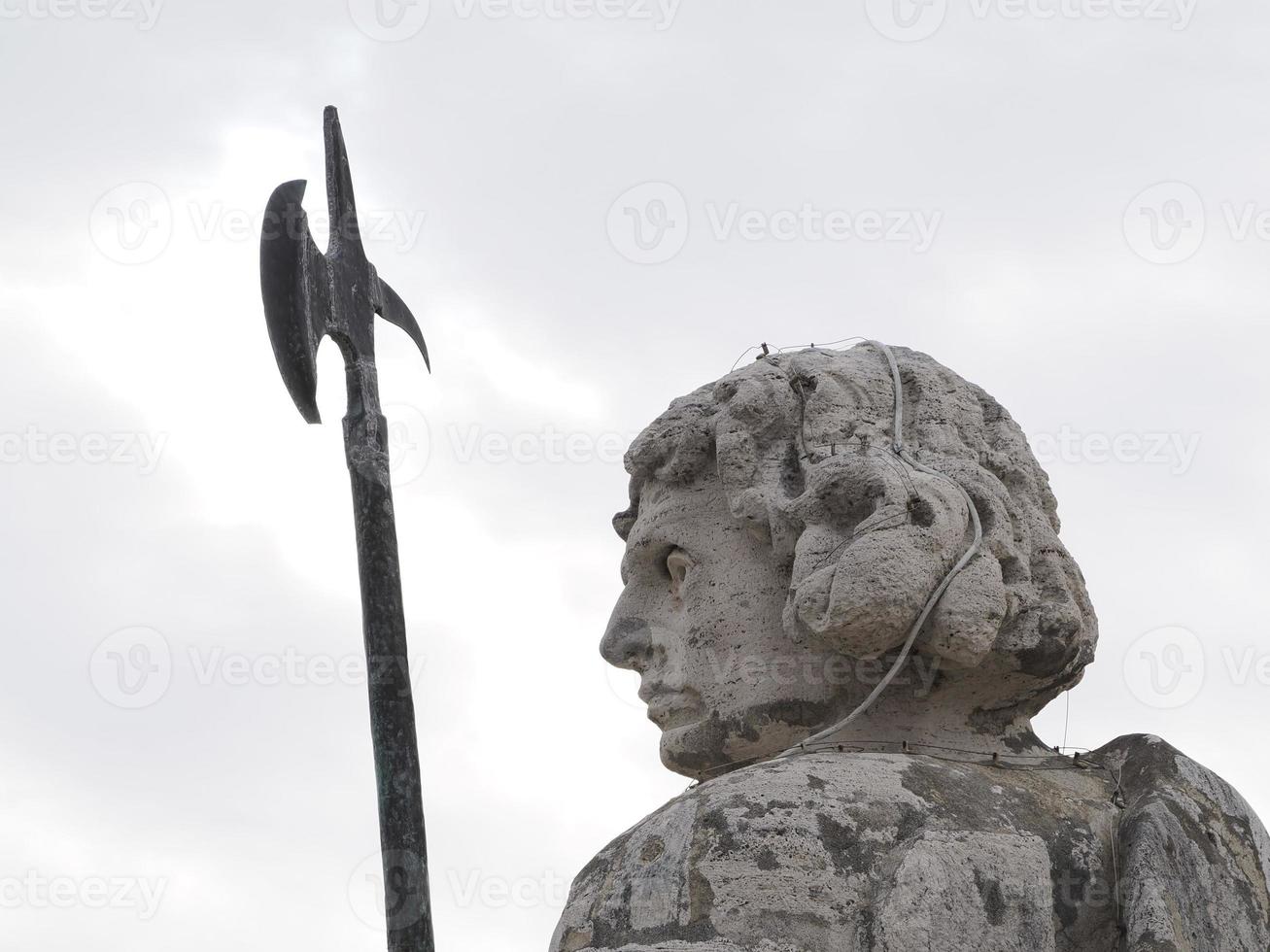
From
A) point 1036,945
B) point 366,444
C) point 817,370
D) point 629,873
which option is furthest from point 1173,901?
point 366,444

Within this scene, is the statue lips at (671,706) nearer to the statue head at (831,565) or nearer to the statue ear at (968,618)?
the statue head at (831,565)

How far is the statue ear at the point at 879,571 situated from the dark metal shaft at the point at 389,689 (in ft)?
4.38

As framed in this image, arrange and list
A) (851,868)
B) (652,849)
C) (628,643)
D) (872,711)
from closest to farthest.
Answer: (851,868), (652,849), (872,711), (628,643)

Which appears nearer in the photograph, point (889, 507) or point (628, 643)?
point (889, 507)

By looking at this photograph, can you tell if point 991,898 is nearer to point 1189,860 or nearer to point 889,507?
point 1189,860

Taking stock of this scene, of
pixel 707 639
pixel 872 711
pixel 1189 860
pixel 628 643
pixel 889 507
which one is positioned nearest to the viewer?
pixel 1189 860

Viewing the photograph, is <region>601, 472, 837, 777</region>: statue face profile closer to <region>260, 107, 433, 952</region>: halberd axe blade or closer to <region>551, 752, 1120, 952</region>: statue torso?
<region>551, 752, 1120, 952</region>: statue torso

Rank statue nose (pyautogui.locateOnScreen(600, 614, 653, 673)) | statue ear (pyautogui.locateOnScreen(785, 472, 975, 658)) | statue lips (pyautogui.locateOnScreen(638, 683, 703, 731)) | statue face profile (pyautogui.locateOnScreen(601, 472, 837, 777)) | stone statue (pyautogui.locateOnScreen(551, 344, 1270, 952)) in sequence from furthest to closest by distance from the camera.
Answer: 1. statue nose (pyautogui.locateOnScreen(600, 614, 653, 673))
2. statue lips (pyautogui.locateOnScreen(638, 683, 703, 731))
3. statue face profile (pyautogui.locateOnScreen(601, 472, 837, 777))
4. statue ear (pyautogui.locateOnScreen(785, 472, 975, 658))
5. stone statue (pyautogui.locateOnScreen(551, 344, 1270, 952))

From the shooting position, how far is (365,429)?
6.61 m

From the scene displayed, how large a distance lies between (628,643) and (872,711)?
1052 millimetres

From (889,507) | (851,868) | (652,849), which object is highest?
(889,507)

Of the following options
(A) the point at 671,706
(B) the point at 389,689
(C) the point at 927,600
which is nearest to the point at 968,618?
(C) the point at 927,600

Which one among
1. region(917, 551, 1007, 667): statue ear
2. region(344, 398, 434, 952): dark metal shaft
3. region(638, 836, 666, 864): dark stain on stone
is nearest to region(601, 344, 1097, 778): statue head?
region(917, 551, 1007, 667): statue ear

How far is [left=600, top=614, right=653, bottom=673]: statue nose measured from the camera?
7.52 m
